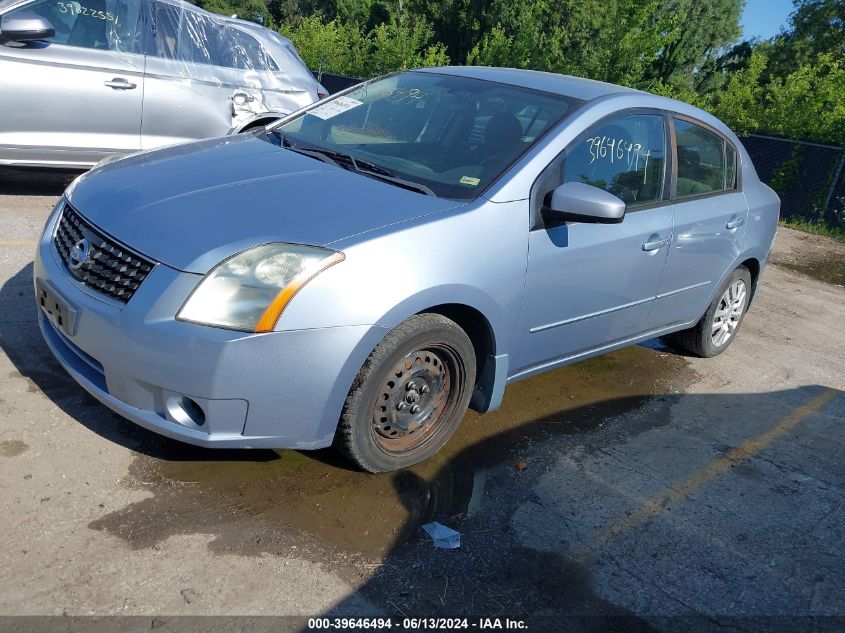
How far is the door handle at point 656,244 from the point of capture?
14.1ft

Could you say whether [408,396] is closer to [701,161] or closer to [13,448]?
[13,448]

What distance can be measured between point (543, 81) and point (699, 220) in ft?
4.07

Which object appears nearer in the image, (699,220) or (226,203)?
(226,203)

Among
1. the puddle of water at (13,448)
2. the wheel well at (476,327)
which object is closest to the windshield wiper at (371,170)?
the wheel well at (476,327)

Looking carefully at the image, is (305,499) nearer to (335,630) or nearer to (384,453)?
(384,453)

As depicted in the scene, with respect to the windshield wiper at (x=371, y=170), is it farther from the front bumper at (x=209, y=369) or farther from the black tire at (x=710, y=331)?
the black tire at (x=710, y=331)

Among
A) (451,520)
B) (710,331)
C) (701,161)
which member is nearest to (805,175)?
(710,331)

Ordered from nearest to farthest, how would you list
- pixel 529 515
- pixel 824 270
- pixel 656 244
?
pixel 529 515
pixel 656 244
pixel 824 270

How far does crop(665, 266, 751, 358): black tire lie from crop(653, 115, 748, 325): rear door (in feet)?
0.63

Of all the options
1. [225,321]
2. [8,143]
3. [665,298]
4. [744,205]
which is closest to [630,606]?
[225,321]

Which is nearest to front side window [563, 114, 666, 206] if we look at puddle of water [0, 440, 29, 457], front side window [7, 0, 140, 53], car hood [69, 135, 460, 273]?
car hood [69, 135, 460, 273]

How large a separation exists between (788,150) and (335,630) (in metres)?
13.0

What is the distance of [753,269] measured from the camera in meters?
5.68

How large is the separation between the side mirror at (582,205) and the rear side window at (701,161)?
3.70 ft
